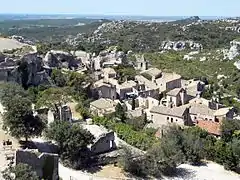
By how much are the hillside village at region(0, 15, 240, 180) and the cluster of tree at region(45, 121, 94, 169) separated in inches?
2.7

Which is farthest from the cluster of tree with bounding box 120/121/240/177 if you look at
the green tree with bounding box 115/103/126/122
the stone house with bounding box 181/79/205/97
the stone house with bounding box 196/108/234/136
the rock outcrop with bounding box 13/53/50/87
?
the rock outcrop with bounding box 13/53/50/87

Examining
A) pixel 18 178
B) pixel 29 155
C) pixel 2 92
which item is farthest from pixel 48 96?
pixel 18 178

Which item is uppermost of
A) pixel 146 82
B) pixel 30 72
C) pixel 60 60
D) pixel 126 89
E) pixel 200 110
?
pixel 30 72

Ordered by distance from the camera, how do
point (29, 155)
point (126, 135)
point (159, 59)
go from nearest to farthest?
point (29, 155)
point (126, 135)
point (159, 59)

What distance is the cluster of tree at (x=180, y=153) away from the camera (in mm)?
32469

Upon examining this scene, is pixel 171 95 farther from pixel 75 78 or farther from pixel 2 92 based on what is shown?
pixel 2 92

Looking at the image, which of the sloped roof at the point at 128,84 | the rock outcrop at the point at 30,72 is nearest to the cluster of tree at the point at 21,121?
the rock outcrop at the point at 30,72

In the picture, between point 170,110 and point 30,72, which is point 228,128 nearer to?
point 170,110

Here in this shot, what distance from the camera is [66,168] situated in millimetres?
31047

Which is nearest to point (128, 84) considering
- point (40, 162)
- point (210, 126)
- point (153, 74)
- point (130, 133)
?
point (153, 74)

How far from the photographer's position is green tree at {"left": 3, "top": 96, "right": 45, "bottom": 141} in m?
31.7

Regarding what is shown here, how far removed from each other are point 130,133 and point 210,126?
982 cm

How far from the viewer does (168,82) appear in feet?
176

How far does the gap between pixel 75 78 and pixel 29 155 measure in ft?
83.6
